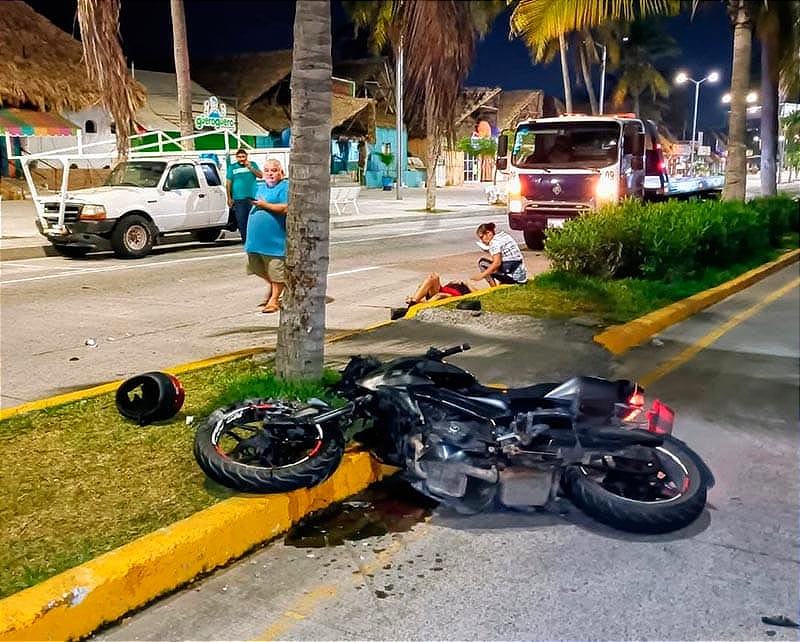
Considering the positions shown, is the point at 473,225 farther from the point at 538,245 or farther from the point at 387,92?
the point at 387,92

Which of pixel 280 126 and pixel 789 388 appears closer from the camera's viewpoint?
pixel 789 388

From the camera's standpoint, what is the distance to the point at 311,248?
5.42 m

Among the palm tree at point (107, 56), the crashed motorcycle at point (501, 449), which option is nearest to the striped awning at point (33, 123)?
the palm tree at point (107, 56)

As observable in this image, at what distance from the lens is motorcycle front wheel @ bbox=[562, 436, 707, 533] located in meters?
4.08

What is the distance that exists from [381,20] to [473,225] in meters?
19.6

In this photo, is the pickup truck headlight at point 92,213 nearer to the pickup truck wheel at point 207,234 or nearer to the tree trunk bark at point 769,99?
the pickup truck wheel at point 207,234

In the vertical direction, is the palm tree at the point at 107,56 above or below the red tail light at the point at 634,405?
above

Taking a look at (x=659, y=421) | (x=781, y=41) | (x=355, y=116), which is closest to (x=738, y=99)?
(x=781, y=41)

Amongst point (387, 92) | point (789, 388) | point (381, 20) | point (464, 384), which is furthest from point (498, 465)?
point (387, 92)

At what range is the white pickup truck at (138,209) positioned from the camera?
1460cm

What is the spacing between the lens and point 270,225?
952cm

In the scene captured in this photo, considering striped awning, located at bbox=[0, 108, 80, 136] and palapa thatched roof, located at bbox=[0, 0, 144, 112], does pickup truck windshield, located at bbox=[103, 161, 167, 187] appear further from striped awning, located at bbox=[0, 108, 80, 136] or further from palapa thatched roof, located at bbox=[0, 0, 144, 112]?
striped awning, located at bbox=[0, 108, 80, 136]

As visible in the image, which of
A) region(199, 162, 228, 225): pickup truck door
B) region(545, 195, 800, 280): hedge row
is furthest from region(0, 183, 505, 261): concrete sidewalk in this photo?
region(545, 195, 800, 280): hedge row

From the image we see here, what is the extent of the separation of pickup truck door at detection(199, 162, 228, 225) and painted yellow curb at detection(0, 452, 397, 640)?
12689mm
